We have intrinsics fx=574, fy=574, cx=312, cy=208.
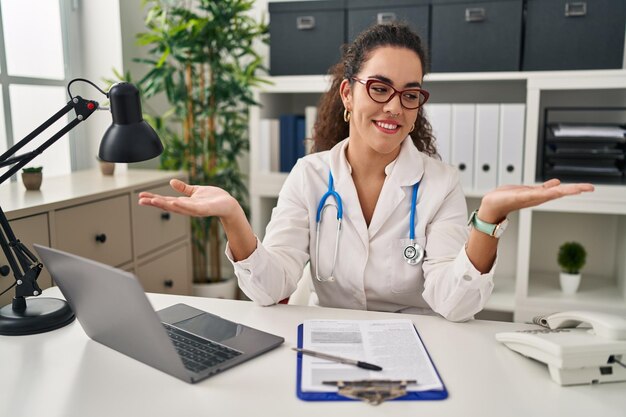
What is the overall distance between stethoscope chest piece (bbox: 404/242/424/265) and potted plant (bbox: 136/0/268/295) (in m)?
1.47

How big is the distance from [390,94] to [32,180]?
4.39ft

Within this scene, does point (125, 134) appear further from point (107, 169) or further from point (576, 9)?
point (576, 9)

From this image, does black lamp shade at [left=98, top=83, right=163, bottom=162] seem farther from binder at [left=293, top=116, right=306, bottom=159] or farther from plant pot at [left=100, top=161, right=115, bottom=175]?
binder at [left=293, top=116, right=306, bottom=159]

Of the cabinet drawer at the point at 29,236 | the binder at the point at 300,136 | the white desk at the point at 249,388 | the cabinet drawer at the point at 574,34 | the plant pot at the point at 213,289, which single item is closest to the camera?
the white desk at the point at 249,388

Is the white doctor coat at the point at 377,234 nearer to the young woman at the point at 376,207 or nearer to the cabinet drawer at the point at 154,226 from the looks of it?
the young woman at the point at 376,207

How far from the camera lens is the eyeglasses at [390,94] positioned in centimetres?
151

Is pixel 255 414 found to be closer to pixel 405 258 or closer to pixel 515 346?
pixel 515 346

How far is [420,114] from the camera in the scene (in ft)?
6.14

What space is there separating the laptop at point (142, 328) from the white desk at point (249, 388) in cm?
2

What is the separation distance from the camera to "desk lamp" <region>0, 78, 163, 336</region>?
45.2 inches

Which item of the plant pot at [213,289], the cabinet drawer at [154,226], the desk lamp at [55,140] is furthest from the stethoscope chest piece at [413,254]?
the plant pot at [213,289]

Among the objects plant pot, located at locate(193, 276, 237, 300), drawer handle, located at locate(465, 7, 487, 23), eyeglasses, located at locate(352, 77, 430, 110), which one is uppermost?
drawer handle, located at locate(465, 7, 487, 23)

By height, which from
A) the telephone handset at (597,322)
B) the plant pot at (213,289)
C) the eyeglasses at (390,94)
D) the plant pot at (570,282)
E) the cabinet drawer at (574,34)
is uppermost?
the cabinet drawer at (574,34)

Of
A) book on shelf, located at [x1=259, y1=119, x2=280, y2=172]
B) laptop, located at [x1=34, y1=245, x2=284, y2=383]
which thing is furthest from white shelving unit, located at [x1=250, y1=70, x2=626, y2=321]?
laptop, located at [x1=34, y1=245, x2=284, y2=383]
